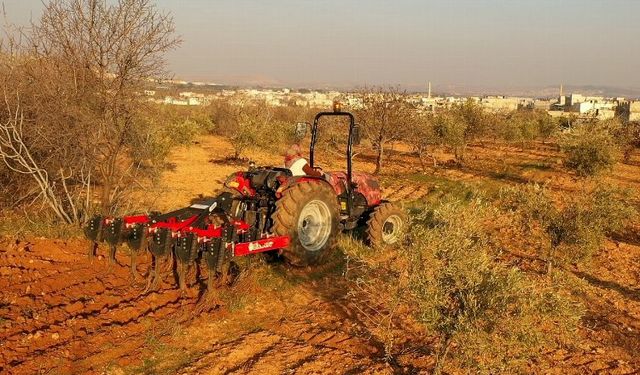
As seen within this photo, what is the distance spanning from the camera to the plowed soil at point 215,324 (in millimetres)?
4445

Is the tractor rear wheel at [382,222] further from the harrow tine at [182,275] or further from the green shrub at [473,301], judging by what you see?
the green shrub at [473,301]

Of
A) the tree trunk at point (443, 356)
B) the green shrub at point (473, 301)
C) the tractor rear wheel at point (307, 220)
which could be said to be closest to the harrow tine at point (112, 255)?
the tractor rear wheel at point (307, 220)

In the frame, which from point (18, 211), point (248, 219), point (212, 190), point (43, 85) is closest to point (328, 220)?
point (248, 219)

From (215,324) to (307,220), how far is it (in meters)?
2.37

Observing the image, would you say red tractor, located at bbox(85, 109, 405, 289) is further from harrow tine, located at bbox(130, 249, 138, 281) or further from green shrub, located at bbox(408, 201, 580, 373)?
green shrub, located at bbox(408, 201, 580, 373)

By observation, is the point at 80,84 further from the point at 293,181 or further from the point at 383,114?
the point at 383,114

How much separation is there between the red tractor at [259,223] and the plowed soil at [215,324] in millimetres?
335

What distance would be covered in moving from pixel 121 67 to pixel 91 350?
4.28 metres

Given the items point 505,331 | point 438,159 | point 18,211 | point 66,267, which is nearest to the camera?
point 505,331

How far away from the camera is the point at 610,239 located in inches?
369

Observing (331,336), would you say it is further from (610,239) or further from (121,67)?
(610,239)

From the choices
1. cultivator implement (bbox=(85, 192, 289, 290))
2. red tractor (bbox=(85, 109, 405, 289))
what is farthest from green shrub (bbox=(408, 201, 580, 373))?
cultivator implement (bbox=(85, 192, 289, 290))

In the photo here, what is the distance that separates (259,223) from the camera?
22.4 ft

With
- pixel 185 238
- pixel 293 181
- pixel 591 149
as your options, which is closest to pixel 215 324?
pixel 185 238
